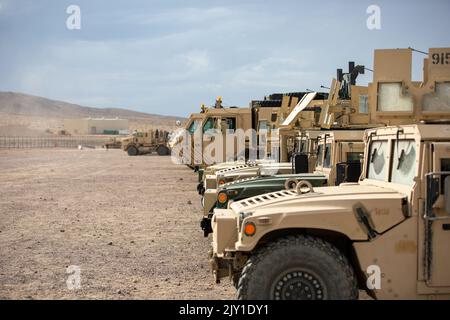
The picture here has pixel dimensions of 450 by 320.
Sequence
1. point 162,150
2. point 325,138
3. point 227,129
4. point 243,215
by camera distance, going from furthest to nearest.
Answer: point 162,150
point 227,129
point 325,138
point 243,215

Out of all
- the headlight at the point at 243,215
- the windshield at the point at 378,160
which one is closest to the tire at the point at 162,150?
the windshield at the point at 378,160

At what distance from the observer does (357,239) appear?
5.11 metres

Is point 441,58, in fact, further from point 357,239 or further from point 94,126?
point 94,126

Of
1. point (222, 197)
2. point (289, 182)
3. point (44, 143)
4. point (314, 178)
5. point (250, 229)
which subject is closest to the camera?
point (250, 229)

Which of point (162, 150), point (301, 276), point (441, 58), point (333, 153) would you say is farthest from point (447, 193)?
point (162, 150)

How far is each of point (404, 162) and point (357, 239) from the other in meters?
0.89

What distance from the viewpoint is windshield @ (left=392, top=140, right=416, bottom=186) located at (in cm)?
534

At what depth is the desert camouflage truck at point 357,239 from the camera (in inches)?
197

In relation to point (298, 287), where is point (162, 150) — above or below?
below

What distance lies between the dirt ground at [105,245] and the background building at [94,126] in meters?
111

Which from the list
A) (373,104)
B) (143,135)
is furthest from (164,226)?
(143,135)

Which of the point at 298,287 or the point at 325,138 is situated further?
the point at 325,138

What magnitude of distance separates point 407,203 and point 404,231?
9.0 inches

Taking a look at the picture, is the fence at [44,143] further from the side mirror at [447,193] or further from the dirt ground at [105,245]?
the side mirror at [447,193]
